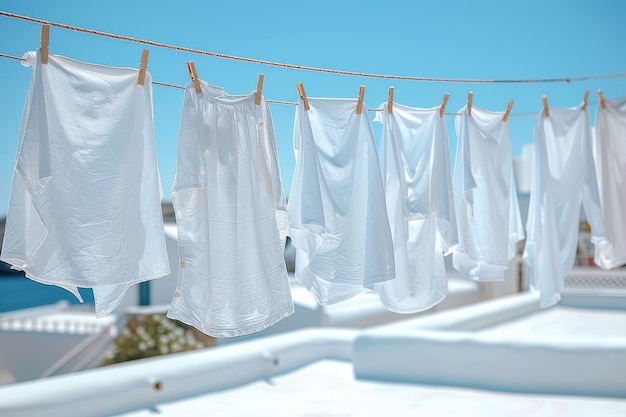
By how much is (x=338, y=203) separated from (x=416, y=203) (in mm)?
365

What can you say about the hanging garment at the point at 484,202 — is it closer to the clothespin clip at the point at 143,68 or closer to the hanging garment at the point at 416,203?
the hanging garment at the point at 416,203

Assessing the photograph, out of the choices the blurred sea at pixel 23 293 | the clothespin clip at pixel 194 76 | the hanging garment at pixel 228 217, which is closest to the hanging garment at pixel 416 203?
the hanging garment at pixel 228 217

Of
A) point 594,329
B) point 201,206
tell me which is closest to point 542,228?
point 201,206

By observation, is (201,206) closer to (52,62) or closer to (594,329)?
(52,62)

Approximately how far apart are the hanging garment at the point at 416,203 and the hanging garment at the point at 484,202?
149 mm

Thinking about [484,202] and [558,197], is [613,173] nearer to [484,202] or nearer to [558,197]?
[558,197]

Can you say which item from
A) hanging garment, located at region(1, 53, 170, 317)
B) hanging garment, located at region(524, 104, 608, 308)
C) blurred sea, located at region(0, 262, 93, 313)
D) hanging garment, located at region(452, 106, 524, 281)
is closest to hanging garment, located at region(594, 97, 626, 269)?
hanging garment, located at region(524, 104, 608, 308)

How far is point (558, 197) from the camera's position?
3.29 metres

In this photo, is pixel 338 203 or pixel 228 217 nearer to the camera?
pixel 228 217

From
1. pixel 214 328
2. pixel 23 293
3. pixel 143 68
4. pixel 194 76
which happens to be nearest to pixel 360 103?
pixel 194 76

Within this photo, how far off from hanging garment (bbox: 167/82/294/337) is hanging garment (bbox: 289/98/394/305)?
0.16 m

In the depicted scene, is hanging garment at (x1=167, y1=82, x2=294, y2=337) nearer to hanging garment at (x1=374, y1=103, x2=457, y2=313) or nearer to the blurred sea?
hanging garment at (x1=374, y1=103, x2=457, y2=313)

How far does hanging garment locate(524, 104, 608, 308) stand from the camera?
127 inches

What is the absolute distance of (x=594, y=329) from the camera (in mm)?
8930
